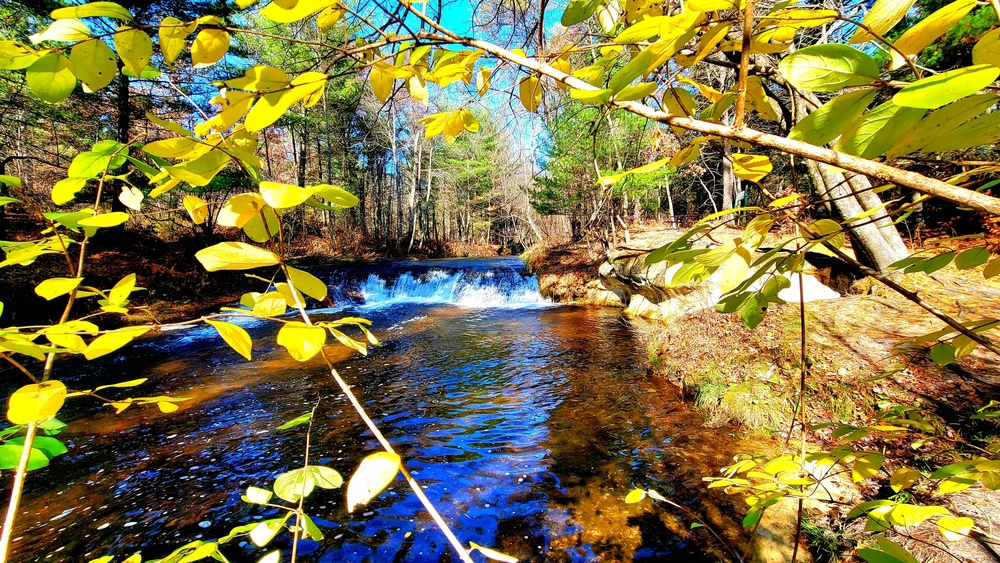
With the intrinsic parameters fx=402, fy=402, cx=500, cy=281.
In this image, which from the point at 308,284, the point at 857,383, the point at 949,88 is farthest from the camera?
the point at 857,383

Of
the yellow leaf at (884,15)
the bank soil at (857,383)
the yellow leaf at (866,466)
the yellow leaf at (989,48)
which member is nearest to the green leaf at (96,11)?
the yellow leaf at (884,15)

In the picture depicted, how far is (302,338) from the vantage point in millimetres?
515

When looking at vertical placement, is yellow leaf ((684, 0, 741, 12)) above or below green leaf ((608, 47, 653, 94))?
above

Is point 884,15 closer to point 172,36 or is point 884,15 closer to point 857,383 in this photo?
point 172,36

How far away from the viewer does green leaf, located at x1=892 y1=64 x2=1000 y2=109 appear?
16.0 inches

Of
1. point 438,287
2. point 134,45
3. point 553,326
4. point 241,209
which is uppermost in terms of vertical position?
point 134,45

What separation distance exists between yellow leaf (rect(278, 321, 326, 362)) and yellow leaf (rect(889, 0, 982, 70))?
2.72 ft

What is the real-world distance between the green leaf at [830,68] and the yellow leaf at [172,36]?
82 cm

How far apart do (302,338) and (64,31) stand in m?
0.48

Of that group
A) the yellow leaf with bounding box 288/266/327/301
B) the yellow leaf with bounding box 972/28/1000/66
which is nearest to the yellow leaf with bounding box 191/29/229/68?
the yellow leaf with bounding box 288/266/327/301

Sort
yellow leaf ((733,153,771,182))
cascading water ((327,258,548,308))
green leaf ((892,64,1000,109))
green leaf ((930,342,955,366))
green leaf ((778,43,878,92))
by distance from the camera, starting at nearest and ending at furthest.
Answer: green leaf ((892,64,1000,109))
green leaf ((778,43,878,92))
yellow leaf ((733,153,771,182))
green leaf ((930,342,955,366))
cascading water ((327,258,548,308))

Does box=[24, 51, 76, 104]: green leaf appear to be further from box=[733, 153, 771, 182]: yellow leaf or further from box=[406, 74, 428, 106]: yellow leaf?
box=[733, 153, 771, 182]: yellow leaf

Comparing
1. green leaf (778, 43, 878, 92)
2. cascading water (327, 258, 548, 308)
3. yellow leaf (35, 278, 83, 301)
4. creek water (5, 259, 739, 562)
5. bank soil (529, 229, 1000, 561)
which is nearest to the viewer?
green leaf (778, 43, 878, 92)

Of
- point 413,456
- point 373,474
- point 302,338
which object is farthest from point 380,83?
point 413,456
